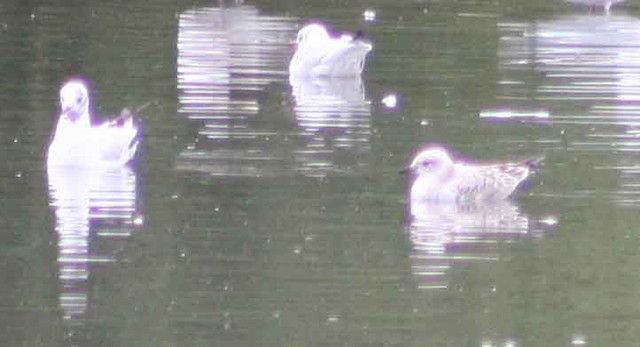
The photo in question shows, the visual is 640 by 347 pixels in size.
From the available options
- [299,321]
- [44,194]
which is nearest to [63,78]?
[44,194]

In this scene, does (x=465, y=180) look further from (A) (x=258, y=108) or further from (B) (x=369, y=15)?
(B) (x=369, y=15)

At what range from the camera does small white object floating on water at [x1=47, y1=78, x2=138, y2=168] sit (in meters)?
15.4

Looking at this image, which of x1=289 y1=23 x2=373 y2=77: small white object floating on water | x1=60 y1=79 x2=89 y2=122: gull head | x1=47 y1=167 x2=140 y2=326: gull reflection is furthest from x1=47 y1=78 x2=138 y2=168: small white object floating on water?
x1=289 y1=23 x2=373 y2=77: small white object floating on water

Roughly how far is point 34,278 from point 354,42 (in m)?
9.11

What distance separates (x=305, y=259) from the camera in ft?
40.0

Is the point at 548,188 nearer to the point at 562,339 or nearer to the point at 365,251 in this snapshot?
the point at 365,251

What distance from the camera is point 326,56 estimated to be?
68.8 ft

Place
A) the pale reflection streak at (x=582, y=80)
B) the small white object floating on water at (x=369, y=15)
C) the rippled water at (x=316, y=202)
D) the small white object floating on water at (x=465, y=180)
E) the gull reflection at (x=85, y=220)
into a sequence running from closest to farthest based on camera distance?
the rippled water at (x=316, y=202), the gull reflection at (x=85, y=220), the small white object floating on water at (x=465, y=180), the pale reflection streak at (x=582, y=80), the small white object floating on water at (x=369, y=15)

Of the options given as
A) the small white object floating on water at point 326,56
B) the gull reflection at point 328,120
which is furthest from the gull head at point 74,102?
the small white object floating on water at point 326,56

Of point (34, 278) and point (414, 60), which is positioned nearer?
point (34, 278)

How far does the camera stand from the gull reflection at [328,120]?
15.6 metres

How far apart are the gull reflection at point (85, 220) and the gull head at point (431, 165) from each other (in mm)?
1709

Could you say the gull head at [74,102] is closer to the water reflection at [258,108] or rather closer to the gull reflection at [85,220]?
the gull reflection at [85,220]

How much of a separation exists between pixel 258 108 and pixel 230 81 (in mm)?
1655
